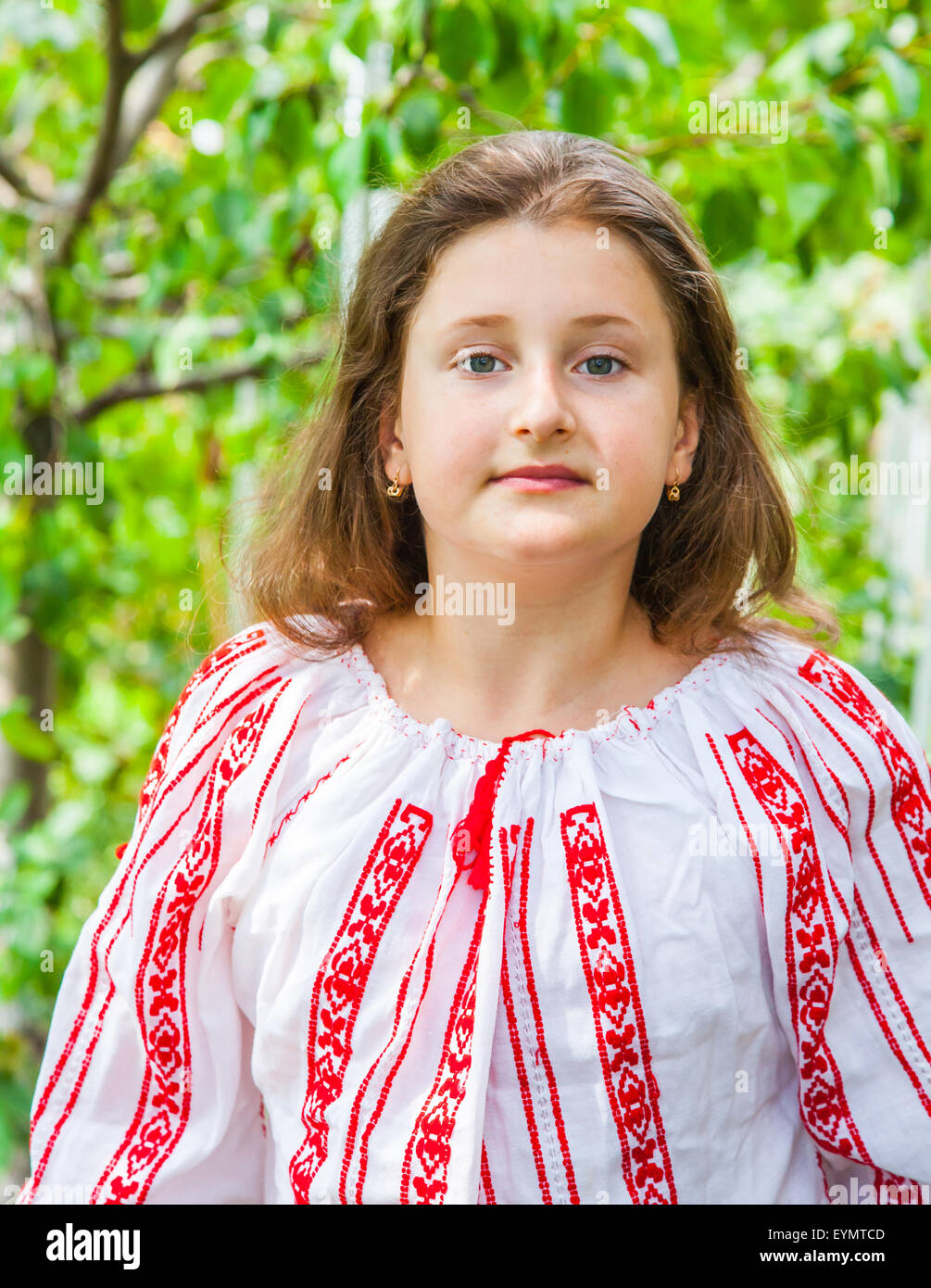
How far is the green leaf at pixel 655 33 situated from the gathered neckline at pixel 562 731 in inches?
24.8

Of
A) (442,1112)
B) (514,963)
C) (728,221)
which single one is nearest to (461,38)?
(728,221)

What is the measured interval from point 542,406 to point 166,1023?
62 centimetres

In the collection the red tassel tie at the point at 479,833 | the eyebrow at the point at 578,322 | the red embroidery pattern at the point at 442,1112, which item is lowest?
the red embroidery pattern at the point at 442,1112

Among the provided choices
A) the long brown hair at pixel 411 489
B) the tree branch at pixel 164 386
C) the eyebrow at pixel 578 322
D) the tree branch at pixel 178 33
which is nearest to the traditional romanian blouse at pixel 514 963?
the long brown hair at pixel 411 489

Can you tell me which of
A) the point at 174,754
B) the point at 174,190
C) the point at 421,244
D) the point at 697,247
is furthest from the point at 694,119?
the point at 174,754

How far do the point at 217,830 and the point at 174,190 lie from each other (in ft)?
3.69

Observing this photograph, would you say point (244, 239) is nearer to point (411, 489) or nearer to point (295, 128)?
point (295, 128)

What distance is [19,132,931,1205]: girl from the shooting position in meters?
0.96

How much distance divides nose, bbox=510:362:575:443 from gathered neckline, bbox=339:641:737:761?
0.26 meters

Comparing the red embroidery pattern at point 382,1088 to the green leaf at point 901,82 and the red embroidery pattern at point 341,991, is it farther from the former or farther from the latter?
the green leaf at point 901,82

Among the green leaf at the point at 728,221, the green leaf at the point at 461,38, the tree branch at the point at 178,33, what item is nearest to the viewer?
the green leaf at the point at 461,38

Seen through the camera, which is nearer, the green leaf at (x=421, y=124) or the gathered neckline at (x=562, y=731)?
the gathered neckline at (x=562, y=731)

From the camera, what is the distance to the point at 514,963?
969 mm

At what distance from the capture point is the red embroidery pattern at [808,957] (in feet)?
3.21
